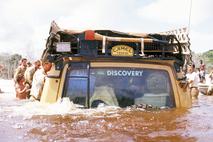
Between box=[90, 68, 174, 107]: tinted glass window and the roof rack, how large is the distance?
242mm

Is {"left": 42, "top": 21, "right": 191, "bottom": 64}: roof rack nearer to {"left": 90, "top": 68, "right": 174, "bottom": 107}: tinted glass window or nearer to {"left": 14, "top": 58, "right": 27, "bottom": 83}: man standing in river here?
{"left": 90, "top": 68, "right": 174, "bottom": 107}: tinted glass window

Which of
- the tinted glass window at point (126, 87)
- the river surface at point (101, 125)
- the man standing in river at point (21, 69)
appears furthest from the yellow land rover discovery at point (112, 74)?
the man standing in river at point (21, 69)

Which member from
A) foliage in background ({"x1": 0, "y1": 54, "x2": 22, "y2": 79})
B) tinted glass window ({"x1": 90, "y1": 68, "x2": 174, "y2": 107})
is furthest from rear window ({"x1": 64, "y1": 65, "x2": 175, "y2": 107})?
foliage in background ({"x1": 0, "y1": 54, "x2": 22, "y2": 79})

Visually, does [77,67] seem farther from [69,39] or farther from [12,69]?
[12,69]

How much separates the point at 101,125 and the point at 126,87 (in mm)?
1309

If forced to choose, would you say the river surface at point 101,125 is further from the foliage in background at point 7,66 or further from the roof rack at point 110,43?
the foliage in background at point 7,66

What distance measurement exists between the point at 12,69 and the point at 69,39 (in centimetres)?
2316

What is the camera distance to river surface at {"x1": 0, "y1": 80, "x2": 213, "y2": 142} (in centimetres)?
502

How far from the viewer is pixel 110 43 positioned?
7.18 metres

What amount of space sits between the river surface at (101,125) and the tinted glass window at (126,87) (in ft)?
0.63

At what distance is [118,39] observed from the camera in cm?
697

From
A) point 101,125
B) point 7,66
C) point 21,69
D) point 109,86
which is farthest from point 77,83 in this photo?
point 7,66

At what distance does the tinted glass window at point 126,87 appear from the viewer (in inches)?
271

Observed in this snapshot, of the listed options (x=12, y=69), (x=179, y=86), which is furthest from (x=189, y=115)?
(x=12, y=69)
